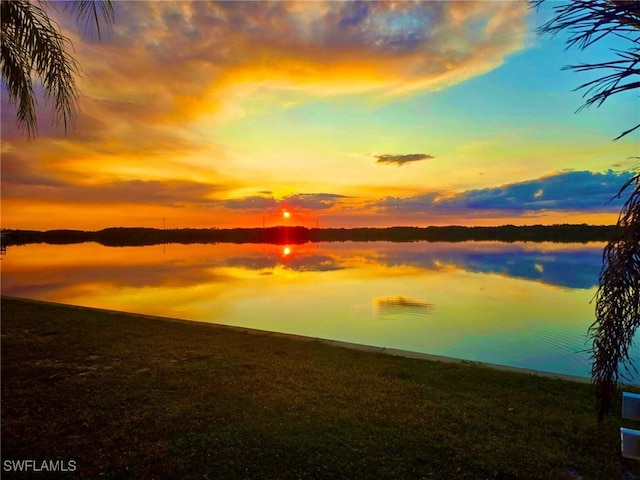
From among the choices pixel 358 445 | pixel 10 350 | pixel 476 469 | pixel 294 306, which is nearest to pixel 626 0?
pixel 476 469

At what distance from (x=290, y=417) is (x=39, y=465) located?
8.46 ft

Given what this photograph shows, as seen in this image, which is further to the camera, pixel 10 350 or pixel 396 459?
pixel 10 350

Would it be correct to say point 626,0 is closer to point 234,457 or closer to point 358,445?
point 358,445

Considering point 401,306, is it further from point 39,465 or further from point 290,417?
point 39,465

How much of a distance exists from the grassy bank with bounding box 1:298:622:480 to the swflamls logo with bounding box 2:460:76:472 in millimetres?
102

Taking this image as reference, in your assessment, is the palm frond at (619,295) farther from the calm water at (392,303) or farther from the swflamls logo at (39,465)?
the calm water at (392,303)

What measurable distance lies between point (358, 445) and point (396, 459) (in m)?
0.45

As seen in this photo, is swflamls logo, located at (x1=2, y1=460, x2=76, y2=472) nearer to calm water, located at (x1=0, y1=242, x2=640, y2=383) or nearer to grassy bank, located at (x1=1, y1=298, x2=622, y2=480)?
grassy bank, located at (x1=1, y1=298, x2=622, y2=480)

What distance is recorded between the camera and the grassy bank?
414 centimetres

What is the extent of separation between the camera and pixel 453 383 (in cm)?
646

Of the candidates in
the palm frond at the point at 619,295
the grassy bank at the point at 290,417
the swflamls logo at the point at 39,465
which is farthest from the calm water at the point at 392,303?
the swflamls logo at the point at 39,465

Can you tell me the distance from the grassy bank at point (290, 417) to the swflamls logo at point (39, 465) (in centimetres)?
10

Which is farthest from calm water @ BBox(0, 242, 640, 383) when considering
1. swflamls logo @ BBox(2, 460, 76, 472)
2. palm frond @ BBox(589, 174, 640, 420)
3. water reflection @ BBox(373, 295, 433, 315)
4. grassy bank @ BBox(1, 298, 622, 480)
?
swflamls logo @ BBox(2, 460, 76, 472)

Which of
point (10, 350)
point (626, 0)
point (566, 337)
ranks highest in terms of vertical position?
point (626, 0)
